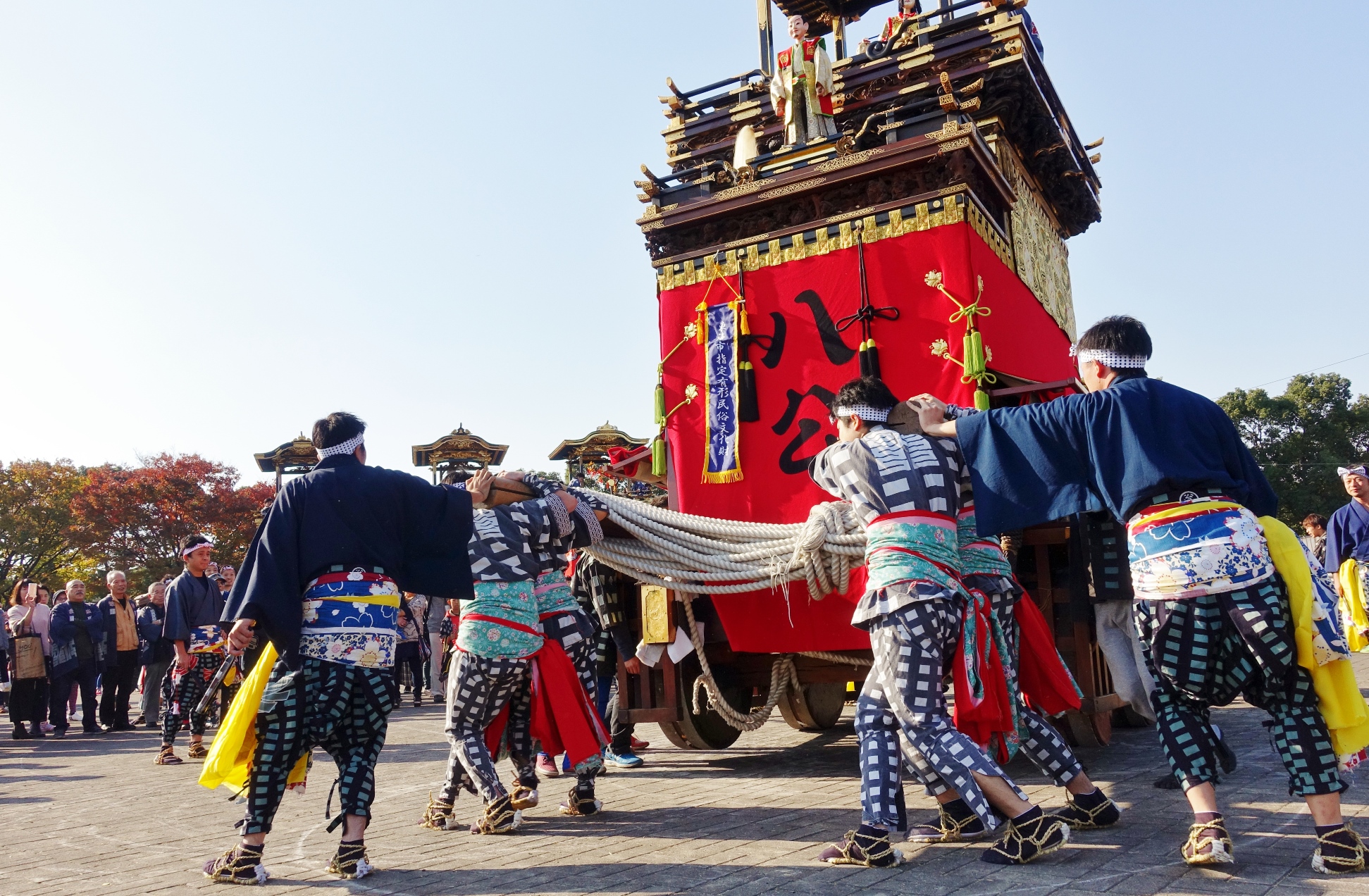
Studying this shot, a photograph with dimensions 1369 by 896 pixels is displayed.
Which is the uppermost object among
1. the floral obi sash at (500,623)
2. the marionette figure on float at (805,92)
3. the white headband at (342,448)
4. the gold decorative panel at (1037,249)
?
the marionette figure on float at (805,92)

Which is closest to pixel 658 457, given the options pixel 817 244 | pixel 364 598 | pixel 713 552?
pixel 713 552

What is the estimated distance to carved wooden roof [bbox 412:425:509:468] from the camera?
56.0 feet

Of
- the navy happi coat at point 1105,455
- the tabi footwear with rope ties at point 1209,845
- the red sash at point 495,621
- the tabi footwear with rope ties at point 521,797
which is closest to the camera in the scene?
the tabi footwear with rope ties at point 1209,845

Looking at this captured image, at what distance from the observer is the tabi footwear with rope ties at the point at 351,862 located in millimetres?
3164

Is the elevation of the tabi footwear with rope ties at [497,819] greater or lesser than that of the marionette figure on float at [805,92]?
lesser

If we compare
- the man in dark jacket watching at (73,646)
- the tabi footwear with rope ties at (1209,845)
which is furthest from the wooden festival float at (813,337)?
the man in dark jacket watching at (73,646)

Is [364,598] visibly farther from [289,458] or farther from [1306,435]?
[1306,435]

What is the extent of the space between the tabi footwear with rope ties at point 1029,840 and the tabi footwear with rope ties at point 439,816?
2184mm

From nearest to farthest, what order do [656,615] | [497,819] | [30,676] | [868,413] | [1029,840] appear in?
[1029,840] < [868,413] < [497,819] < [656,615] < [30,676]

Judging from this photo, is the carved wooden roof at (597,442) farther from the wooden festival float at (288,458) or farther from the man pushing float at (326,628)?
the man pushing float at (326,628)

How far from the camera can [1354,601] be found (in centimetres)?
731

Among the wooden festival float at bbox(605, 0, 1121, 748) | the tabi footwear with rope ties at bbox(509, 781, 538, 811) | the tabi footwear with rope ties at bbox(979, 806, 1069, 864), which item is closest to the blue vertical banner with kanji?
the wooden festival float at bbox(605, 0, 1121, 748)

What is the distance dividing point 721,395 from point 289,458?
47.2 feet

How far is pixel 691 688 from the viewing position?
5559 mm
